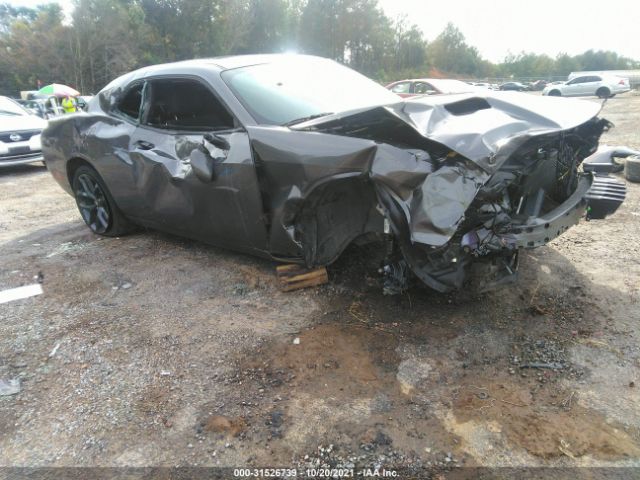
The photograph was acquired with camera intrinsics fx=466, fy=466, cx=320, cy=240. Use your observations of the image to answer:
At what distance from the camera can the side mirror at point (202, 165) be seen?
128 inches

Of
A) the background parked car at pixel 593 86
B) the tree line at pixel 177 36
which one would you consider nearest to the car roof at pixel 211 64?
the background parked car at pixel 593 86

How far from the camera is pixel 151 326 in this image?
308 cm

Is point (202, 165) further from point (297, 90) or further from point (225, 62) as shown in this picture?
point (225, 62)

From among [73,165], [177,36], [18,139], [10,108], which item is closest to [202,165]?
[73,165]

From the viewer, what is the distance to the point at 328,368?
8.35ft

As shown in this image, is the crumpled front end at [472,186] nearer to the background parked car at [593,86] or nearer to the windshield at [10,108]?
the windshield at [10,108]

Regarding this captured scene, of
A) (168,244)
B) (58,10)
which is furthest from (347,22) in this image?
(168,244)

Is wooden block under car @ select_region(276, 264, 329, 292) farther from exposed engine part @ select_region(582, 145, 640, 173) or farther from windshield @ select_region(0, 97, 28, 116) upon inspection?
windshield @ select_region(0, 97, 28, 116)

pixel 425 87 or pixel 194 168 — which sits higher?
pixel 194 168

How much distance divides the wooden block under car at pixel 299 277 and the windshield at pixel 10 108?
345 inches

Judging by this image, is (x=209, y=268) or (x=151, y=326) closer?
(x=151, y=326)

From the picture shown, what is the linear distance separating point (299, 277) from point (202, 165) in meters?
1.04

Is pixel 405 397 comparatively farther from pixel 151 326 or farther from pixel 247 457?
pixel 151 326

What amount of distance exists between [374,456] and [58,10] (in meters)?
44.6
